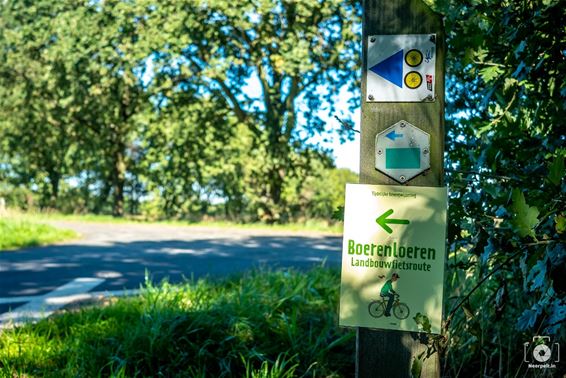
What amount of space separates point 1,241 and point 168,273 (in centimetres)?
489

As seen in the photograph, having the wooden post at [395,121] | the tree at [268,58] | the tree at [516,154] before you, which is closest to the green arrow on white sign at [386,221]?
the wooden post at [395,121]

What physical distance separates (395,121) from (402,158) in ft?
→ 0.39

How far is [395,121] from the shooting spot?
2.06 meters

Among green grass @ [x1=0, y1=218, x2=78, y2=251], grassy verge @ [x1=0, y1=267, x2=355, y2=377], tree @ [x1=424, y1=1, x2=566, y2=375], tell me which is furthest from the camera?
green grass @ [x1=0, y1=218, x2=78, y2=251]

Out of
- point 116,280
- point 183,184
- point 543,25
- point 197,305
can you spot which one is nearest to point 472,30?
point 543,25

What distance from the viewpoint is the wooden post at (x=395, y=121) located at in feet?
6.70

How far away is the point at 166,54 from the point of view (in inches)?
715

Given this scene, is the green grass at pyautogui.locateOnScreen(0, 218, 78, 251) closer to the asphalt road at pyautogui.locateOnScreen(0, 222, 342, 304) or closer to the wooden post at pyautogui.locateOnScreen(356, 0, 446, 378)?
the asphalt road at pyautogui.locateOnScreen(0, 222, 342, 304)

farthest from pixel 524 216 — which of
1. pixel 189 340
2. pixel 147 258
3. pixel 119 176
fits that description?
pixel 119 176

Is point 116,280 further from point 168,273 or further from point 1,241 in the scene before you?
point 1,241

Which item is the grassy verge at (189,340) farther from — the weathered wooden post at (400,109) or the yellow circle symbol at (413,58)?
the yellow circle symbol at (413,58)

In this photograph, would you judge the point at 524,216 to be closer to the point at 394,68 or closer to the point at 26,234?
the point at 394,68

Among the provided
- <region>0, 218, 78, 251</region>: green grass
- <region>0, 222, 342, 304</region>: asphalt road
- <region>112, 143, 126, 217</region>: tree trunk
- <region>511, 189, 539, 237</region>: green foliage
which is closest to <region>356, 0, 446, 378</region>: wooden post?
<region>511, 189, 539, 237</region>: green foliage

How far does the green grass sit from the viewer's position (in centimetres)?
1162
